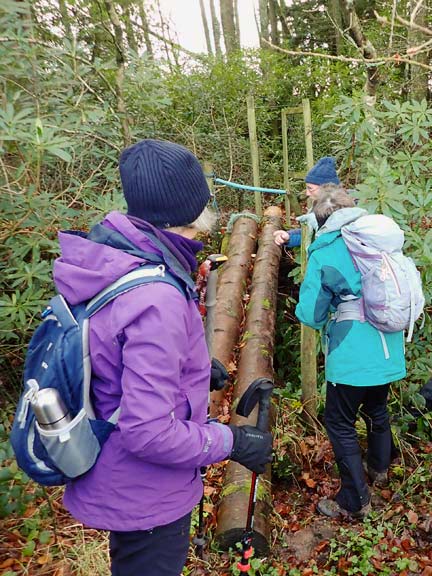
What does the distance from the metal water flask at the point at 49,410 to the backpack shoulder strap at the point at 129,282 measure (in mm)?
278

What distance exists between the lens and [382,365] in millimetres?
3094

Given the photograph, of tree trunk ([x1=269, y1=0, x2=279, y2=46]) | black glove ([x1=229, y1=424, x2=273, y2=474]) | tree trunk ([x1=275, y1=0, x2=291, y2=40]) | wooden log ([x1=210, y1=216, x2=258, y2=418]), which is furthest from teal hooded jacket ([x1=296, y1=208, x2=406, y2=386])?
tree trunk ([x1=269, y1=0, x2=279, y2=46])

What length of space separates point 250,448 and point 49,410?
814mm

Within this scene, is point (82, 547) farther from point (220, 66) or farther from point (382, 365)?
point (220, 66)

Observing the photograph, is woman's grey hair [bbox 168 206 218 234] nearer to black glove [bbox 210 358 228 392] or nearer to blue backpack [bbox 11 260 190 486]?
blue backpack [bbox 11 260 190 486]

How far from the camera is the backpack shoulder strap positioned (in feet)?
4.95

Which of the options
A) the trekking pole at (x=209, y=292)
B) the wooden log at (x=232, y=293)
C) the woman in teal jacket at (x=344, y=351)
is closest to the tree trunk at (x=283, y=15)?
the wooden log at (x=232, y=293)

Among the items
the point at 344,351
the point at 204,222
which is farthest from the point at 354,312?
the point at 204,222

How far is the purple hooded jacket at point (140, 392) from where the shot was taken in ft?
4.78

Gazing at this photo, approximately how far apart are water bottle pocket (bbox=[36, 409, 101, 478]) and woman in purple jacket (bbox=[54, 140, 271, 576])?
79 millimetres

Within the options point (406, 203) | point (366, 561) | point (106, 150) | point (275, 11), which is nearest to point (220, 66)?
point (106, 150)

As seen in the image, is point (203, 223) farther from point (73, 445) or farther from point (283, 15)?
point (283, 15)

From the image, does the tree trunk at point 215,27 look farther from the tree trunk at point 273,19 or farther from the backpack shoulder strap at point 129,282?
the backpack shoulder strap at point 129,282

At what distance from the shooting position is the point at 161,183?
161 centimetres
